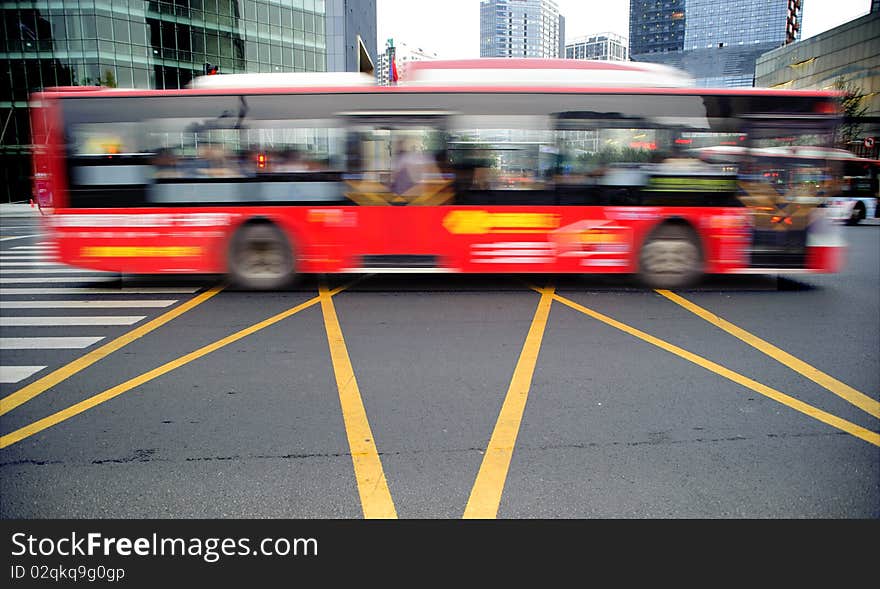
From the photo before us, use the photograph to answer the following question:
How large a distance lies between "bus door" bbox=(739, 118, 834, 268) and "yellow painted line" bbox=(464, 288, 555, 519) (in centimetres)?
458

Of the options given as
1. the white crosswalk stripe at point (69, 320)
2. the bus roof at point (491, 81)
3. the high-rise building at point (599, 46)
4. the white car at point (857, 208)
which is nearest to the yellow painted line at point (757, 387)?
the bus roof at point (491, 81)

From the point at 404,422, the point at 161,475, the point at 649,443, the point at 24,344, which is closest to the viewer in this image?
the point at 161,475

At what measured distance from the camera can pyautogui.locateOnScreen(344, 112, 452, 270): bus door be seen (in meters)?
9.21

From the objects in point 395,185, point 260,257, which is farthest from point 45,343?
point 395,185

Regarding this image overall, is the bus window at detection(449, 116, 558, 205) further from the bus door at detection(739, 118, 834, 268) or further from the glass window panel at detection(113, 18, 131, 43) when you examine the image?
the glass window panel at detection(113, 18, 131, 43)

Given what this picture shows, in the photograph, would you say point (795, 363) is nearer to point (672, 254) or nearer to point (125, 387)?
point (672, 254)

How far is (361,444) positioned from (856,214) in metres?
26.0

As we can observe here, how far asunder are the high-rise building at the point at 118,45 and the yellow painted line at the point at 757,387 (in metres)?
43.2

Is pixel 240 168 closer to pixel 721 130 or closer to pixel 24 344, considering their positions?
pixel 24 344

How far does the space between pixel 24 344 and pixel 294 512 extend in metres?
5.05

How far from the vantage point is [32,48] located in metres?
43.1

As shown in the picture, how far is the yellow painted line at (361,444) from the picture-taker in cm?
340
